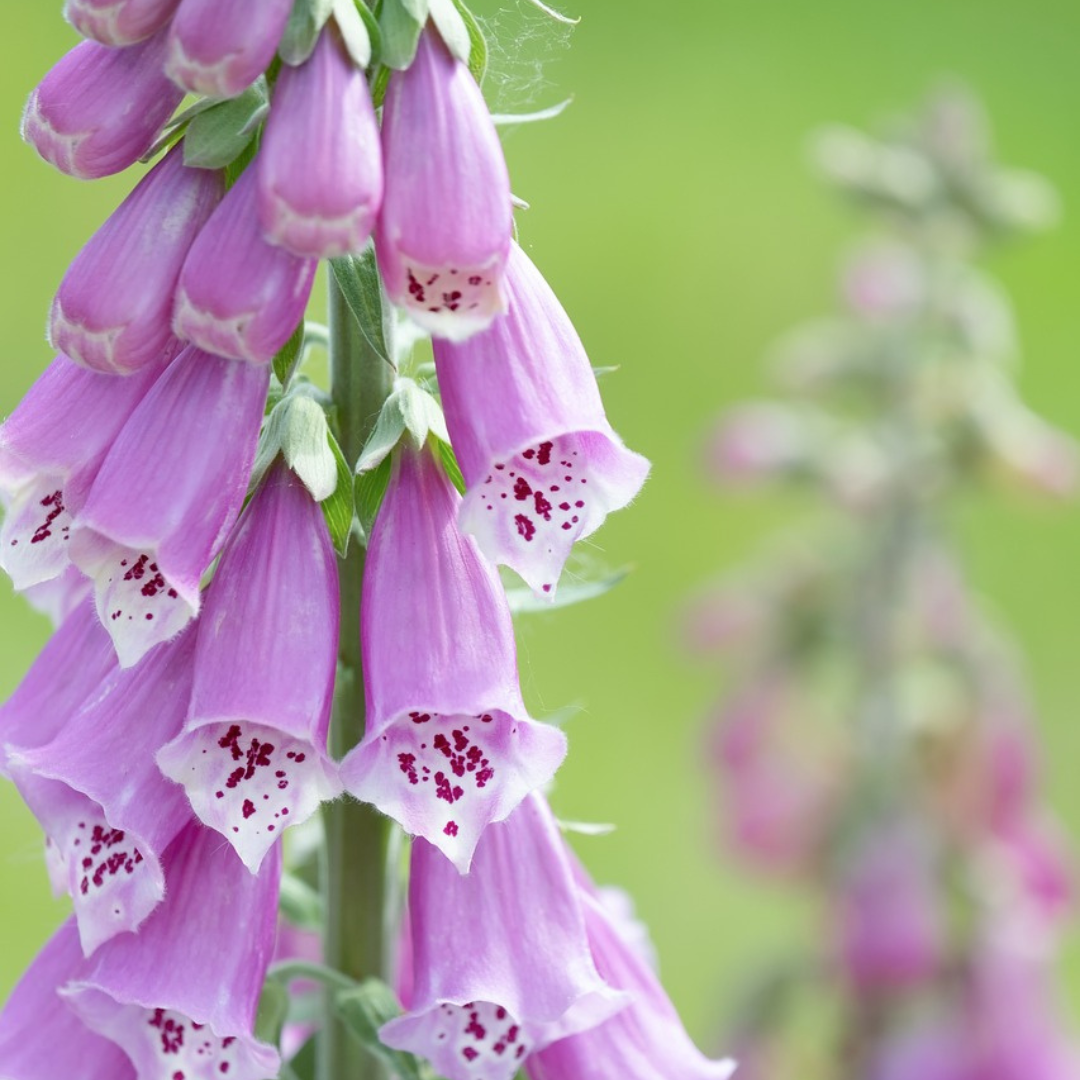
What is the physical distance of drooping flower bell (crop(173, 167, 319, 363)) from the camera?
3.03 feet

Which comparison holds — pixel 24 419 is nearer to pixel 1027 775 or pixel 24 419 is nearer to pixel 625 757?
pixel 1027 775

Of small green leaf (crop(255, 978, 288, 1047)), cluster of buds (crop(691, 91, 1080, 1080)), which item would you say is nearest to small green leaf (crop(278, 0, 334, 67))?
small green leaf (crop(255, 978, 288, 1047))

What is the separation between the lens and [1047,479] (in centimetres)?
226

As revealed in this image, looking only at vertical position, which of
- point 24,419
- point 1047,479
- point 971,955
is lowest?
point 971,955

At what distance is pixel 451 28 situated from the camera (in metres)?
0.97

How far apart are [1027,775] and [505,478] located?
5.04 feet

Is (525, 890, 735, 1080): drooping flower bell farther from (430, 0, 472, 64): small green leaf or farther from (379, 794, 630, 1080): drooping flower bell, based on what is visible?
(430, 0, 472, 64): small green leaf

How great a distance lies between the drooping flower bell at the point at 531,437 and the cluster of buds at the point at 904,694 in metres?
1.31

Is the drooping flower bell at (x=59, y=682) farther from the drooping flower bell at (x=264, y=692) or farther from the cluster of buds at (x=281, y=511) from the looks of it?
the drooping flower bell at (x=264, y=692)

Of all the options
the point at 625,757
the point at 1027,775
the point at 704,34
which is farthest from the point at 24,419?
the point at 704,34

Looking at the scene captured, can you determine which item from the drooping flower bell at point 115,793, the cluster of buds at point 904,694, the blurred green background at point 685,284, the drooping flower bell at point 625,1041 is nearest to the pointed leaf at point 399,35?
the drooping flower bell at point 115,793

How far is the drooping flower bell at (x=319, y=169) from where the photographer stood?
887 millimetres

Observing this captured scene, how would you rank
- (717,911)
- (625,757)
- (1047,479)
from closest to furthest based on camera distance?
1. (1047,479)
2. (717,911)
3. (625,757)

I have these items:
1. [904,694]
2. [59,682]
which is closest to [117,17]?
[59,682]
